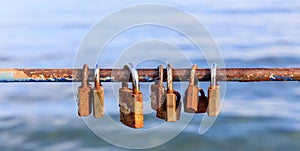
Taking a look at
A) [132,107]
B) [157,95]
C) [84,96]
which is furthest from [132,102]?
[84,96]

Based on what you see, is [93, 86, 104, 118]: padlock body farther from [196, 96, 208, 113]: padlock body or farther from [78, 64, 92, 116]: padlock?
[196, 96, 208, 113]: padlock body

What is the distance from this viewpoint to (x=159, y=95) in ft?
12.0

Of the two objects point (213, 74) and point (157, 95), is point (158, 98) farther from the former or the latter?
point (213, 74)

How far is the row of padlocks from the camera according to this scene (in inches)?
141

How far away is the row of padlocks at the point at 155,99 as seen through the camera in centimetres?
357

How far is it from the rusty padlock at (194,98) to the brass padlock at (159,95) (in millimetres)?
132

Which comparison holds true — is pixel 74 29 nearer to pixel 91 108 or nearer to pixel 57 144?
pixel 57 144

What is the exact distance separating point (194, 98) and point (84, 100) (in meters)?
0.61

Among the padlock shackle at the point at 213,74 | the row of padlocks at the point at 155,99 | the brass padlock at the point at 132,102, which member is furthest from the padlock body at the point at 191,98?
the brass padlock at the point at 132,102

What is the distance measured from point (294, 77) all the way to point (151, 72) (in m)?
0.79

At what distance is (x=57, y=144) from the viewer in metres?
10.8

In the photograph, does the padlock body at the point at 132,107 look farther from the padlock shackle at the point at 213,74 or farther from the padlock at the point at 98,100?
the padlock shackle at the point at 213,74

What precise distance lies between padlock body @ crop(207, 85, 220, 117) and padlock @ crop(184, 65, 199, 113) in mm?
73

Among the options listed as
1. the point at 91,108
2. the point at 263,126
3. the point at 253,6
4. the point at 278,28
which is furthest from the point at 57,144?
the point at 253,6
